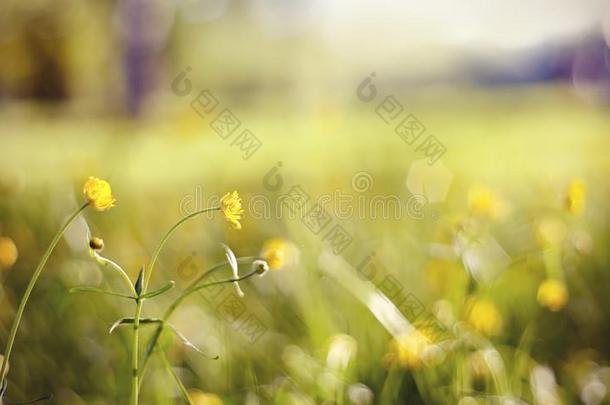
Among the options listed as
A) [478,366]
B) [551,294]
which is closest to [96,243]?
[478,366]

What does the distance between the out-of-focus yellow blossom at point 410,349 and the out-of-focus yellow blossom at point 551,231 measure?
0.23 metres

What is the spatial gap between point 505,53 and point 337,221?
7047 mm

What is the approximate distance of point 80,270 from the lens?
129cm

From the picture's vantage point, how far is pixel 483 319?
1.10 metres

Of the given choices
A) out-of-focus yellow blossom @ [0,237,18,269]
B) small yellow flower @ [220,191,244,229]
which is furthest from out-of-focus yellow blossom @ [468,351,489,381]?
out-of-focus yellow blossom @ [0,237,18,269]

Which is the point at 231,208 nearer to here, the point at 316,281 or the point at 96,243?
the point at 96,243

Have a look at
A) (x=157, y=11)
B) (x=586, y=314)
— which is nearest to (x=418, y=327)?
(x=586, y=314)

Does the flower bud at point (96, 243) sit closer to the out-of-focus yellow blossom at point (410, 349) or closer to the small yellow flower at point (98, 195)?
the small yellow flower at point (98, 195)

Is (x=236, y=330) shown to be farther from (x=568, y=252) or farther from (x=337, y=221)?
(x=568, y=252)

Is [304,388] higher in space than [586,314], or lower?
higher

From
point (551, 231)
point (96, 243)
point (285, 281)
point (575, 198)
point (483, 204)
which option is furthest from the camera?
point (285, 281)

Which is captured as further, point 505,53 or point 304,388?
point 505,53

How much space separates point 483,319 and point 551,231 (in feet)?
0.56

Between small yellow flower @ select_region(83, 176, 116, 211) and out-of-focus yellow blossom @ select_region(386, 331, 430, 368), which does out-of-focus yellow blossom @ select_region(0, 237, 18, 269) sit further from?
out-of-focus yellow blossom @ select_region(386, 331, 430, 368)
